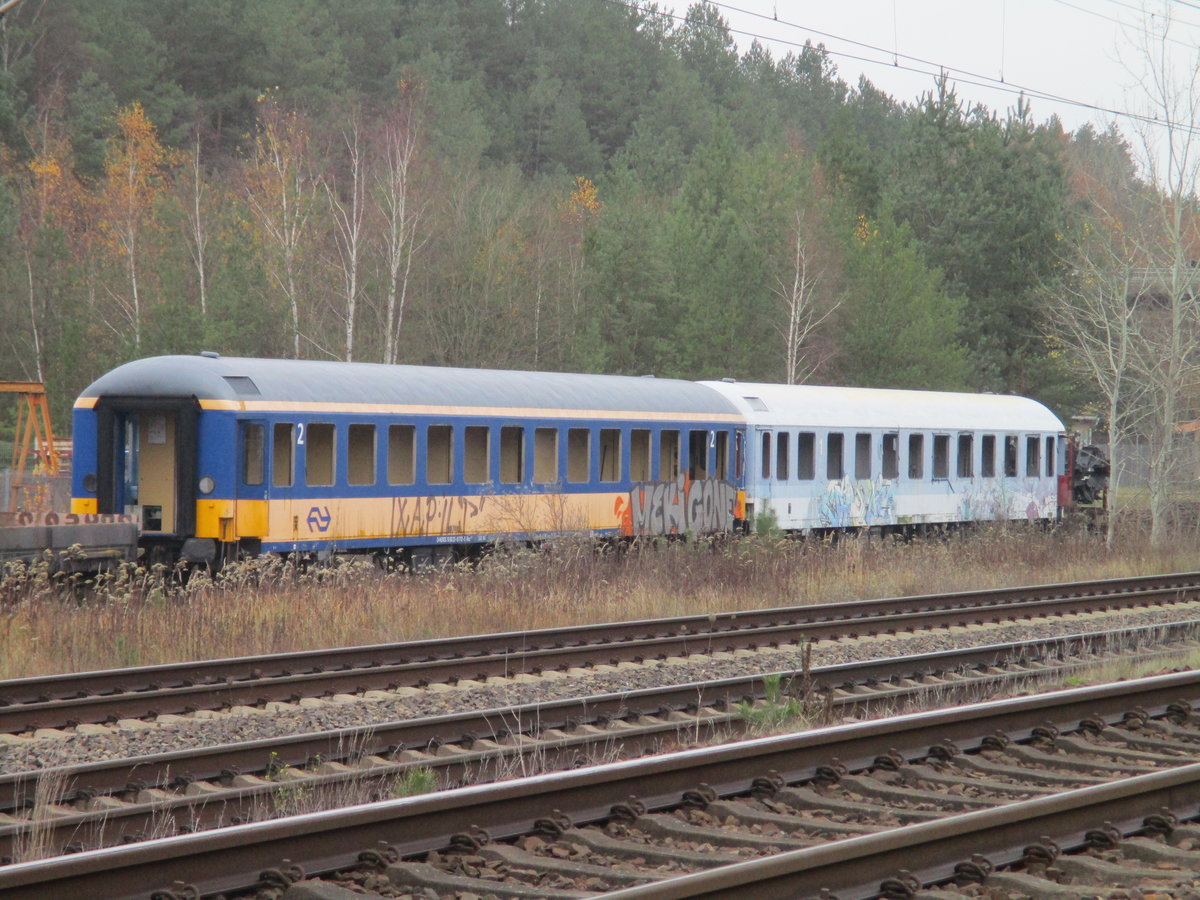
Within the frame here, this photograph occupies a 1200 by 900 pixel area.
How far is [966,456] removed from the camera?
88.5ft

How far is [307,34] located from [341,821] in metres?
57.2

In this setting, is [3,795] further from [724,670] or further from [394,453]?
[394,453]

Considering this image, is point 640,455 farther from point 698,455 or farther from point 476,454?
point 476,454

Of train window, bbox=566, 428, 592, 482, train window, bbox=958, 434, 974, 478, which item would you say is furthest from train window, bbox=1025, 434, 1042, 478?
train window, bbox=566, 428, 592, 482

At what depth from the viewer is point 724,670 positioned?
40.4 ft

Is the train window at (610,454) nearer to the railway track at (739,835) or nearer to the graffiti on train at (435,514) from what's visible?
the graffiti on train at (435,514)

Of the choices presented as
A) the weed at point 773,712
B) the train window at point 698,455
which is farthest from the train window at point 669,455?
the weed at point 773,712

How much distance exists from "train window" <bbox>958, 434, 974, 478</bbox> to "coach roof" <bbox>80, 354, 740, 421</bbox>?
7.95 meters

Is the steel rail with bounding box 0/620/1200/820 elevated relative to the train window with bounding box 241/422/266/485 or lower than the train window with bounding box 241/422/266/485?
lower

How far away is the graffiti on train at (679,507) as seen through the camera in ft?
68.9

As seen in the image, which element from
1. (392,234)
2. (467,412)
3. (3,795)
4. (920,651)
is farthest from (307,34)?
(3,795)

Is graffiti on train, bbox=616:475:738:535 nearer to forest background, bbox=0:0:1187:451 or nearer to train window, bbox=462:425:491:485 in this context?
train window, bbox=462:425:491:485

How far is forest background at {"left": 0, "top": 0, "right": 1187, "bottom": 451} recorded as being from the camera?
110 ft

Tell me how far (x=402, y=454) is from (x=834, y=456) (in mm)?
9126
